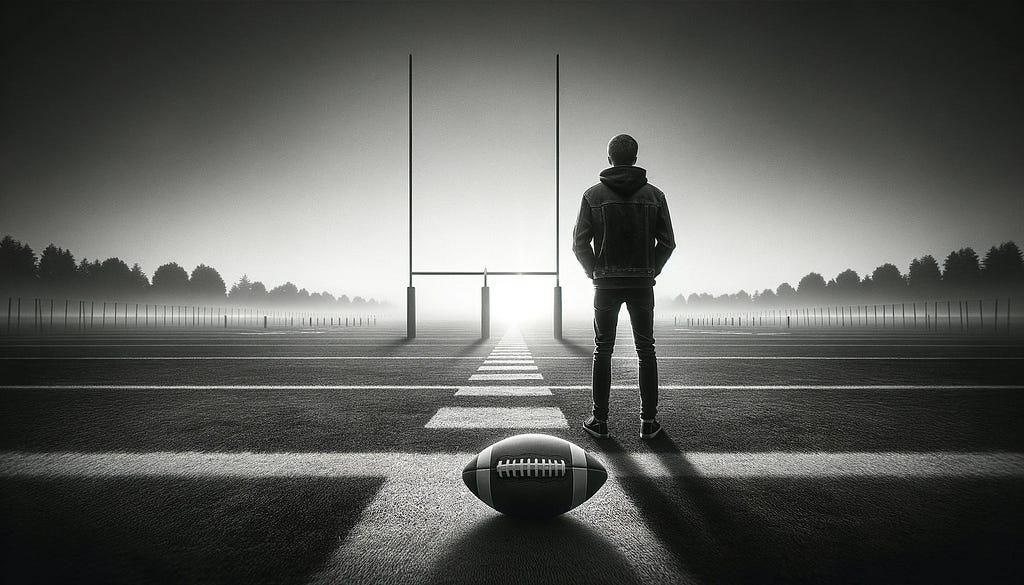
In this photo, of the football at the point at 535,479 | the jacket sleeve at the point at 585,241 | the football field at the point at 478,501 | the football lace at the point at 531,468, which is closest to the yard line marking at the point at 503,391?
the football field at the point at 478,501

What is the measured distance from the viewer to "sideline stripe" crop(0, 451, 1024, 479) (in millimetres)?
2998

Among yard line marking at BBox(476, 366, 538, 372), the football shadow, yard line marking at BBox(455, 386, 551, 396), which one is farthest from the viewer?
yard line marking at BBox(476, 366, 538, 372)

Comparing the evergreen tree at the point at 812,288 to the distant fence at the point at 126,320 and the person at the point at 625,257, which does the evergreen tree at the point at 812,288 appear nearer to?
the distant fence at the point at 126,320

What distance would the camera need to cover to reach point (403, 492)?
8.77 ft

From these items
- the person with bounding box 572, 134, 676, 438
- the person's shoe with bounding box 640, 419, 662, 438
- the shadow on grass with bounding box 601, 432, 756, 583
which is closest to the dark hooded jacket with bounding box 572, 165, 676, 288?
the person with bounding box 572, 134, 676, 438

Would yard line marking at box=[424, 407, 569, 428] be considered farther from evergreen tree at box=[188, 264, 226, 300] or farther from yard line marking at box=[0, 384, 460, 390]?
evergreen tree at box=[188, 264, 226, 300]

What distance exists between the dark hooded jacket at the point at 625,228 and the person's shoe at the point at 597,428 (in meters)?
1.14

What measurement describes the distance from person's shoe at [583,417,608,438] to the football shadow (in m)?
1.64

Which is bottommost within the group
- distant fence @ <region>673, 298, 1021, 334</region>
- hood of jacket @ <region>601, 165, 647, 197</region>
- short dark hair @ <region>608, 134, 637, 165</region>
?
distant fence @ <region>673, 298, 1021, 334</region>

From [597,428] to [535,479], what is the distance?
1.77 m

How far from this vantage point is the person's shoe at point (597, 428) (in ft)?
12.8

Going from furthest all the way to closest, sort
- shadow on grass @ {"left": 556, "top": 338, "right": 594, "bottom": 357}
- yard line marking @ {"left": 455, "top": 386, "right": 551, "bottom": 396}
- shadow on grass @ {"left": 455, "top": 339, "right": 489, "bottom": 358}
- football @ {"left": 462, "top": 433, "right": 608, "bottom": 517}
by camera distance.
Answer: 1. shadow on grass @ {"left": 455, "top": 339, "right": 489, "bottom": 358}
2. shadow on grass @ {"left": 556, "top": 338, "right": 594, "bottom": 357}
3. yard line marking @ {"left": 455, "top": 386, "right": 551, "bottom": 396}
4. football @ {"left": 462, "top": 433, "right": 608, "bottom": 517}

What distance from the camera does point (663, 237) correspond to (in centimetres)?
398

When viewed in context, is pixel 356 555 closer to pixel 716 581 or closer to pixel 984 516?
pixel 716 581
